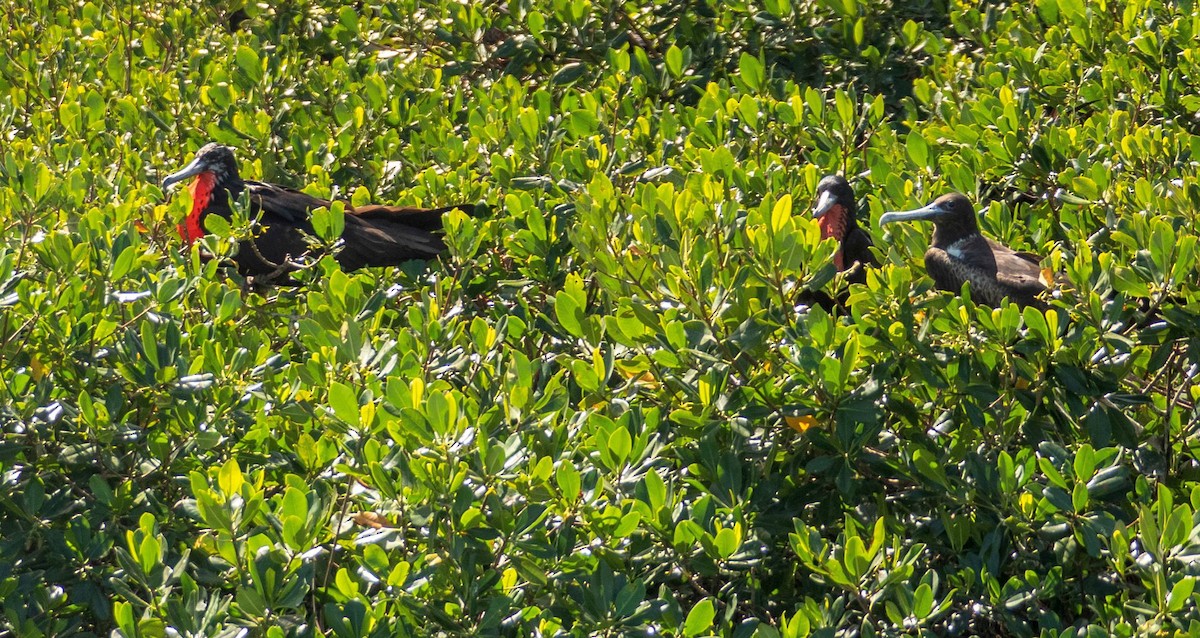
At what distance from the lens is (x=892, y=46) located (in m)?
5.67

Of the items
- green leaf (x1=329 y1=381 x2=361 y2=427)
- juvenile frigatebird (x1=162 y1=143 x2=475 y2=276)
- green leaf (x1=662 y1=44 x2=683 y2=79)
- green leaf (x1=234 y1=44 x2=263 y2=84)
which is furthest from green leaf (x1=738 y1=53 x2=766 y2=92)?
green leaf (x1=329 y1=381 x2=361 y2=427)

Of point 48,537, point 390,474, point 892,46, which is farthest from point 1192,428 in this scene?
point 892,46

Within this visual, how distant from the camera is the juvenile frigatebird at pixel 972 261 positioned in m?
3.56

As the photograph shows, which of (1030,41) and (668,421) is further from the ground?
(668,421)

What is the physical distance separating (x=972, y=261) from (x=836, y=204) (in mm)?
589

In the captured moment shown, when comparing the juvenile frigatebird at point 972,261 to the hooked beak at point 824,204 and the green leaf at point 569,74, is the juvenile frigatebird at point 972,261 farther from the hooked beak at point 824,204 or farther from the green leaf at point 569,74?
the green leaf at point 569,74

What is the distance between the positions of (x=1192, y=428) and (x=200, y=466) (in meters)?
2.04

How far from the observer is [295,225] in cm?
463

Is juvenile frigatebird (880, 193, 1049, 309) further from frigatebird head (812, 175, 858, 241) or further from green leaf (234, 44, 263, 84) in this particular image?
green leaf (234, 44, 263, 84)

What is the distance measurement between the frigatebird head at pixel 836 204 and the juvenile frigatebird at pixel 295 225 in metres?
1.13

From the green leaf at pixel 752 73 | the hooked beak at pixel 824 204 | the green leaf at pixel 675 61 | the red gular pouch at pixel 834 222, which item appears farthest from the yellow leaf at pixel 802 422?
the green leaf at pixel 675 61

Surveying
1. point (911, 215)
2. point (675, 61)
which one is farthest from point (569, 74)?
point (911, 215)

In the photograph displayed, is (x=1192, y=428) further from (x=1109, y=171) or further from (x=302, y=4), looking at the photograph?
(x=302, y=4)

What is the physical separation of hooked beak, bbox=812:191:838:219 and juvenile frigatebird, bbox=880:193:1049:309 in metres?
0.33
